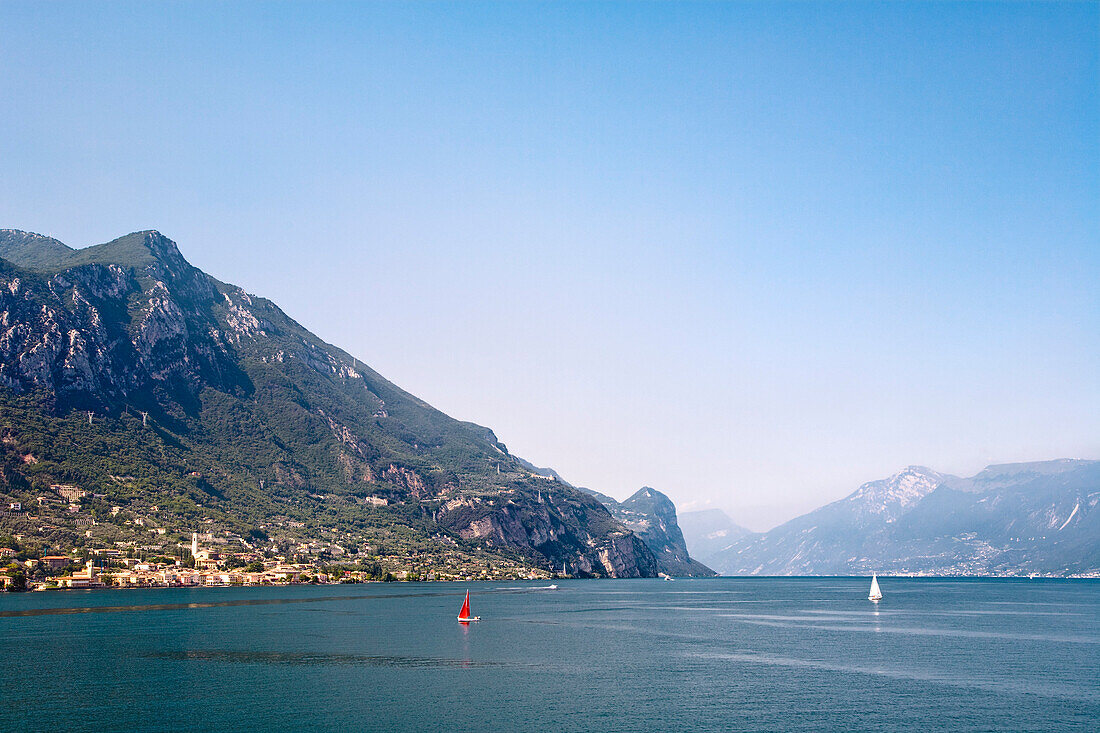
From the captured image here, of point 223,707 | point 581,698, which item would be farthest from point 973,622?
point 223,707

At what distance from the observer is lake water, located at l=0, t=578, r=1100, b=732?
77562mm

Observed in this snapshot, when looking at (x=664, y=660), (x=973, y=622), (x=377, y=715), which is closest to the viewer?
(x=377, y=715)

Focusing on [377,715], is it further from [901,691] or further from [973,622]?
[973,622]

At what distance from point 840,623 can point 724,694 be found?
108344 mm

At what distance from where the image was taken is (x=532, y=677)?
334ft

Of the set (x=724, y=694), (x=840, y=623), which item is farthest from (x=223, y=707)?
(x=840, y=623)

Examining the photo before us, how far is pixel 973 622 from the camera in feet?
616

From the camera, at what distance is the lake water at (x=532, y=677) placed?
254ft

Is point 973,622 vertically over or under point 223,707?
under

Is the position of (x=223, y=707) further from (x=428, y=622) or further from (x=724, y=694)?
(x=428, y=622)

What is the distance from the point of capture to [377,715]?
78.5 metres

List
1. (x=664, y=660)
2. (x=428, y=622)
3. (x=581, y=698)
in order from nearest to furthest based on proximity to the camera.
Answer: (x=581, y=698) < (x=664, y=660) < (x=428, y=622)

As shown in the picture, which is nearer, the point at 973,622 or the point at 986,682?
the point at 986,682

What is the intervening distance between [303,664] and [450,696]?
99.2ft
